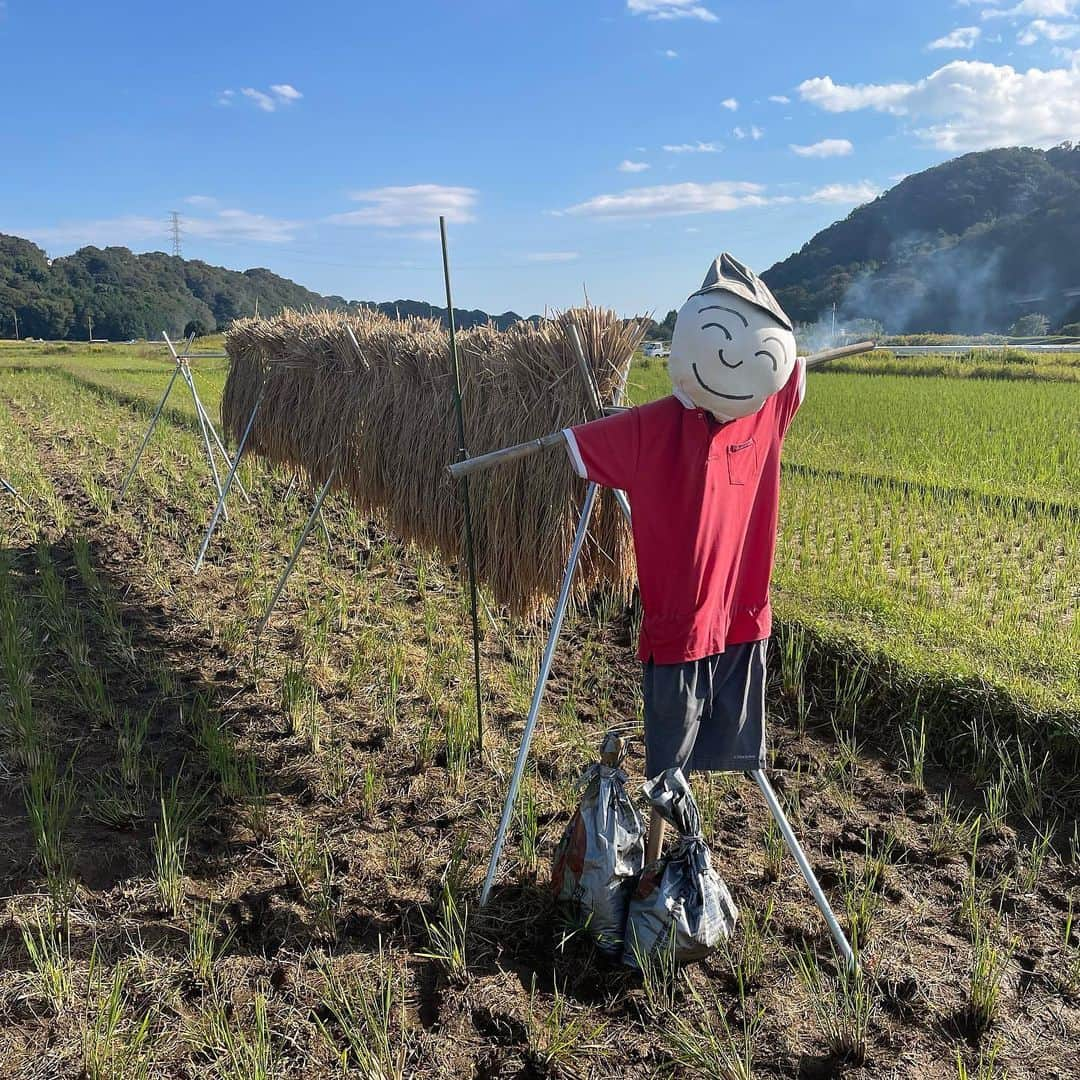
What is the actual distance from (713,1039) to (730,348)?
148 centimetres

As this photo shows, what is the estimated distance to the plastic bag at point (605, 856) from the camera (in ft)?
7.01

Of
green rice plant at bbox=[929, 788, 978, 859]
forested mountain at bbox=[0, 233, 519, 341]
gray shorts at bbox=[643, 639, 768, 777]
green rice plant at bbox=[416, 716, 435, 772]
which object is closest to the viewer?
gray shorts at bbox=[643, 639, 768, 777]

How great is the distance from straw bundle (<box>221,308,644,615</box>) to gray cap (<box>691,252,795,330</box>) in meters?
0.62

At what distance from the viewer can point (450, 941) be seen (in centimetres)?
206

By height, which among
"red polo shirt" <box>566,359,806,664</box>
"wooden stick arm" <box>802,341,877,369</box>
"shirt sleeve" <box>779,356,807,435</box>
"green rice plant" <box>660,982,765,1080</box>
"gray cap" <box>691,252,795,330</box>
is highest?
"gray cap" <box>691,252,795,330</box>

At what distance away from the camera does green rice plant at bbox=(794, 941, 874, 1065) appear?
188cm

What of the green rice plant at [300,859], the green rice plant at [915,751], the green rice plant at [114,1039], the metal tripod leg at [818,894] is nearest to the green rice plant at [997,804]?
the green rice plant at [915,751]

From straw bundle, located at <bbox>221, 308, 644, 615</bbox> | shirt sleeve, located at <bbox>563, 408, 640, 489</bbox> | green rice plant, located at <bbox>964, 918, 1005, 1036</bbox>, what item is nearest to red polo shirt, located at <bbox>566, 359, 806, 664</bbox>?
shirt sleeve, located at <bbox>563, 408, 640, 489</bbox>

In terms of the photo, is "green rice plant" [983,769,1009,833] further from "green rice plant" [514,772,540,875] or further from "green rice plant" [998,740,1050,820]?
"green rice plant" [514,772,540,875]

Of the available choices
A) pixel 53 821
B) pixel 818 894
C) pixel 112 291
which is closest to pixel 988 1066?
pixel 818 894

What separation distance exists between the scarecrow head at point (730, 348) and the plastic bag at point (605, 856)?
35.1 inches

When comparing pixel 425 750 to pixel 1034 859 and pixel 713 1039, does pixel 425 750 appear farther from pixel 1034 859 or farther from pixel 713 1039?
pixel 1034 859

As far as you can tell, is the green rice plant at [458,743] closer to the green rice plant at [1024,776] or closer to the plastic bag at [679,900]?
the plastic bag at [679,900]

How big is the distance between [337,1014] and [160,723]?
6.38 feet
